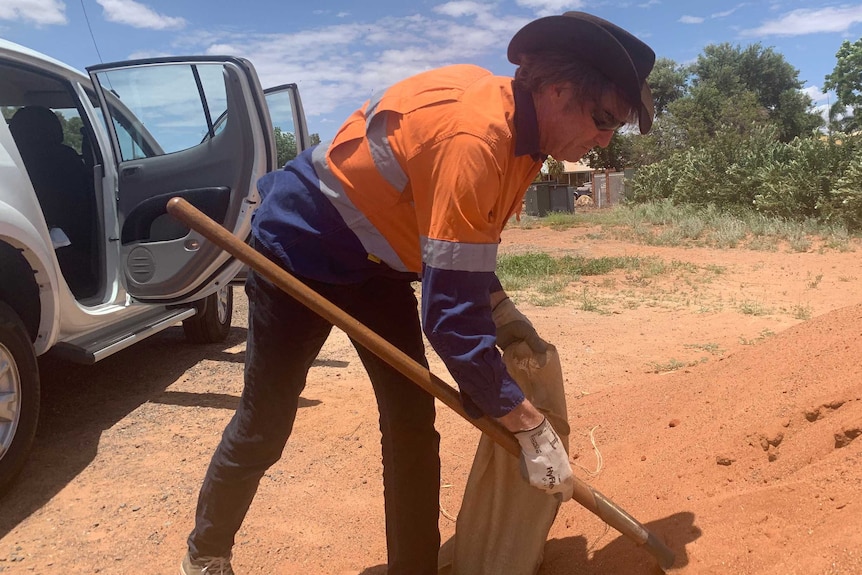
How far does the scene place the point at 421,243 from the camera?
167 centimetres

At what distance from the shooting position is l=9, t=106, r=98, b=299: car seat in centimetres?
439

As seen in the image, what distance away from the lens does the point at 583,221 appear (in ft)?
61.9

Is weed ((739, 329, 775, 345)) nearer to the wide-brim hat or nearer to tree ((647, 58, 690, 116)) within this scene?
the wide-brim hat

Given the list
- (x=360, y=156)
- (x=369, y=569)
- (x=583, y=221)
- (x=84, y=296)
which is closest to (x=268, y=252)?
(x=360, y=156)

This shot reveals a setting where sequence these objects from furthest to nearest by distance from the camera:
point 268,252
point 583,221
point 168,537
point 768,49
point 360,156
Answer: point 768,49 < point 583,221 < point 168,537 < point 268,252 < point 360,156

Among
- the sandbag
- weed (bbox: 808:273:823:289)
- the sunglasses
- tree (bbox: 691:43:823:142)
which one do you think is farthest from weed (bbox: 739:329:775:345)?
tree (bbox: 691:43:823:142)

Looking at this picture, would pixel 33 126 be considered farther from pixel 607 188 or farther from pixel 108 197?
pixel 607 188

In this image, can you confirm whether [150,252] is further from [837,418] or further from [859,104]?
[859,104]

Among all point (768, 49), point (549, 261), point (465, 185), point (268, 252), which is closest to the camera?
point (465, 185)

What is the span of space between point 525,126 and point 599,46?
24cm

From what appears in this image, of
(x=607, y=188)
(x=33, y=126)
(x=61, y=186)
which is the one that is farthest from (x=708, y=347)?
(x=607, y=188)

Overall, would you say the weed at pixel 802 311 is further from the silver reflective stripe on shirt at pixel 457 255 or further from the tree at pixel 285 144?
the silver reflective stripe on shirt at pixel 457 255

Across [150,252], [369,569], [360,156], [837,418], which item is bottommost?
[369,569]

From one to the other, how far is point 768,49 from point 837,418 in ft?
145
